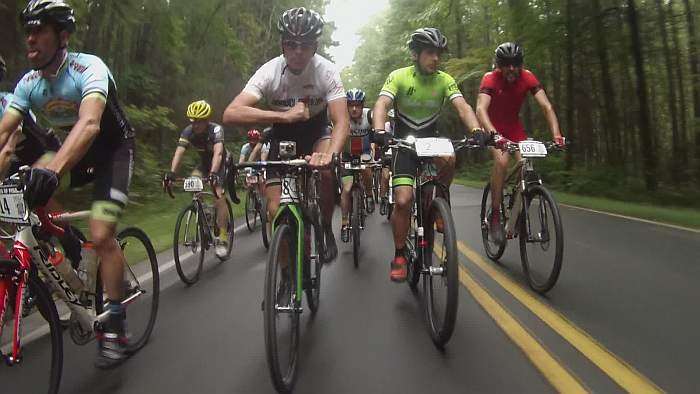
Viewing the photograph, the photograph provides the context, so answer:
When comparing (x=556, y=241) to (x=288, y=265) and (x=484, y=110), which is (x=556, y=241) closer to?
(x=484, y=110)

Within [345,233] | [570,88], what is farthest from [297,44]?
[570,88]

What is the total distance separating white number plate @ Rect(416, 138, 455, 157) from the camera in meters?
3.84

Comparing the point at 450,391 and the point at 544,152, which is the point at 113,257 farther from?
the point at 544,152

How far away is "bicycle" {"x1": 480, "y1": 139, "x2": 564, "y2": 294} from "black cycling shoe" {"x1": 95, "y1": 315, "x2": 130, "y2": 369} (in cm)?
331

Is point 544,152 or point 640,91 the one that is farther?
point 640,91

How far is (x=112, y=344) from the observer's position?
3.09 meters

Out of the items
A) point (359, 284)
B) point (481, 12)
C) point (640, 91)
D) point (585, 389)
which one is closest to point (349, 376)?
point (585, 389)

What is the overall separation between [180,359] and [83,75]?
181cm

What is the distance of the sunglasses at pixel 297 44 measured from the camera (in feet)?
11.7

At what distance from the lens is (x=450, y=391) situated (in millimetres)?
2740

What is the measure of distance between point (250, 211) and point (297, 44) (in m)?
6.83

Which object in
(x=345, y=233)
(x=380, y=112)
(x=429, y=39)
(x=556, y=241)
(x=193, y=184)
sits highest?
(x=429, y=39)

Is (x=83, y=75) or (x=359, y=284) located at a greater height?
(x=83, y=75)

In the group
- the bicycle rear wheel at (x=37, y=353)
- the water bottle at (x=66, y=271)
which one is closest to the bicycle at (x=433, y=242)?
the bicycle rear wheel at (x=37, y=353)
